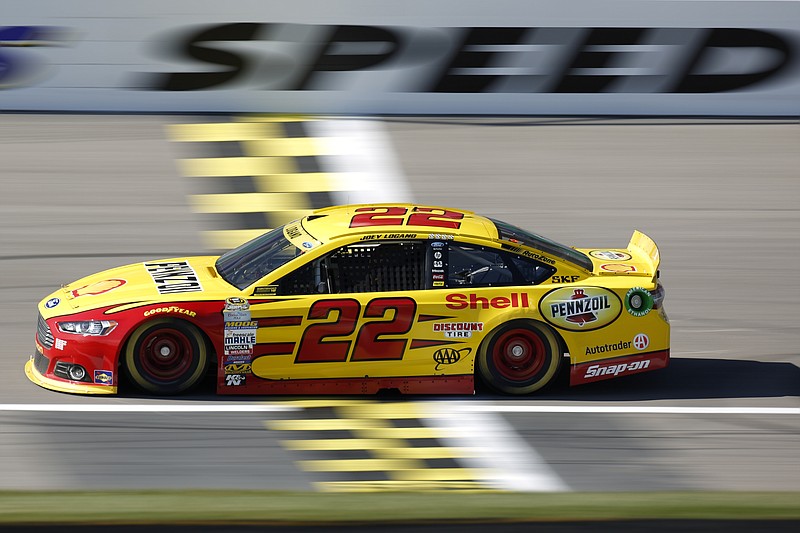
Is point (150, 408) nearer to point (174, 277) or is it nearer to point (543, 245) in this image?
point (174, 277)

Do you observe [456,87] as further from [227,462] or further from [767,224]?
[227,462]

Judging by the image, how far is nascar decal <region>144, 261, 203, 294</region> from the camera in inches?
301

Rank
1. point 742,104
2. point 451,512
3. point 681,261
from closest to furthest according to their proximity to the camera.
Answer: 1. point 451,512
2. point 681,261
3. point 742,104

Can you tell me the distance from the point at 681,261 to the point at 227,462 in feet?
19.4

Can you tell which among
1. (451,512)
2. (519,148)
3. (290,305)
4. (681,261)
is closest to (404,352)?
(290,305)

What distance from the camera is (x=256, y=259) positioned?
7.93 metres

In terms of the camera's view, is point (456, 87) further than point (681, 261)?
Yes

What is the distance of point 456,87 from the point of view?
1512 centimetres

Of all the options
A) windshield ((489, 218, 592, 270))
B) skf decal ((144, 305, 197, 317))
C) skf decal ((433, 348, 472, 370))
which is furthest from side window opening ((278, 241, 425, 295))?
windshield ((489, 218, 592, 270))

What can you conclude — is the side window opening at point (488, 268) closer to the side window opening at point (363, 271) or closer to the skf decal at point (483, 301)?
the skf decal at point (483, 301)

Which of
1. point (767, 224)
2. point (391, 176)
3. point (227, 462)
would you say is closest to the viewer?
point (227, 462)

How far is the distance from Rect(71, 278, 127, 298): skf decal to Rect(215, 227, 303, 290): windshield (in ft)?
2.35

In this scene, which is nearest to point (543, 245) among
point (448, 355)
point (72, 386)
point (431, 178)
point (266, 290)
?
point (448, 355)

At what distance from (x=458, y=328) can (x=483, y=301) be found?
0.83 feet
